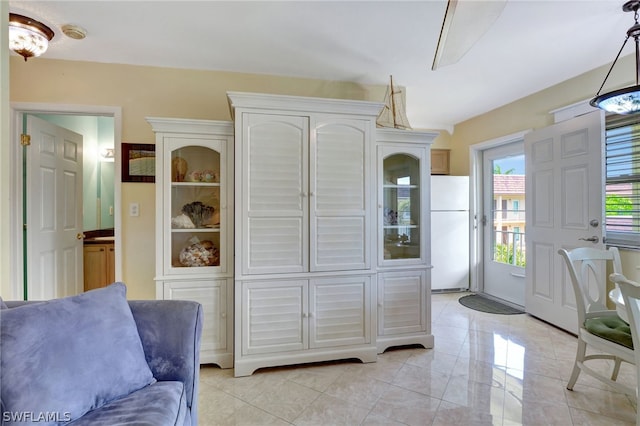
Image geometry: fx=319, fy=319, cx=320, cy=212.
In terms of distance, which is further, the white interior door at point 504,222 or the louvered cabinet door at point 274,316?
the white interior door at point 504,222

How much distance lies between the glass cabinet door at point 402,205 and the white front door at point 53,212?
2.95 meters

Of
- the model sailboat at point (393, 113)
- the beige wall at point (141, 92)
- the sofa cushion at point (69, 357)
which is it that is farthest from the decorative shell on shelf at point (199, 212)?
the model sailboat at point (393, 113)

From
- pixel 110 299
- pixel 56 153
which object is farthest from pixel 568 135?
pixel 56 153

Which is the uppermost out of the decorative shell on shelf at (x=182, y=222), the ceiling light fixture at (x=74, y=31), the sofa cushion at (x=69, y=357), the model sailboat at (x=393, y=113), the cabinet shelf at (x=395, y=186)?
the ceiling light fixture at (x=74, y=31)

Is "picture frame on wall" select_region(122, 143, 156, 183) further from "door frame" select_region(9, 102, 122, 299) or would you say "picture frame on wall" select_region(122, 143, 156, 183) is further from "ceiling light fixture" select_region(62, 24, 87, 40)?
"ceiling light fixture" select_region(62, 24, 87, 40)

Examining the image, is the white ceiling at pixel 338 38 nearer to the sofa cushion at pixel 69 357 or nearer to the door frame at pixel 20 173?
the door frame at pixel 20 173

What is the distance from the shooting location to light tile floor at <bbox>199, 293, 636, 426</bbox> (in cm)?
181

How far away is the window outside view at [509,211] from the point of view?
3.86 m

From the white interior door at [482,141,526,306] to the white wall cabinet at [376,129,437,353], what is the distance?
179cm

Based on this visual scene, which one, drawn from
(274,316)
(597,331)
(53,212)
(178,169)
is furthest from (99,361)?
(597,331)

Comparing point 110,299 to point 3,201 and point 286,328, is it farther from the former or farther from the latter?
point 286,328

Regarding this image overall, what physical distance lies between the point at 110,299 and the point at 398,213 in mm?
2194

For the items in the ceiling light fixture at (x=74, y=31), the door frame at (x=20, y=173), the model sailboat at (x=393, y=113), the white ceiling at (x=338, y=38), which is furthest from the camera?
the model sailboat at (x=393, y=113)

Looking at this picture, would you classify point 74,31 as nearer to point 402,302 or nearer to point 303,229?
point 303,229
